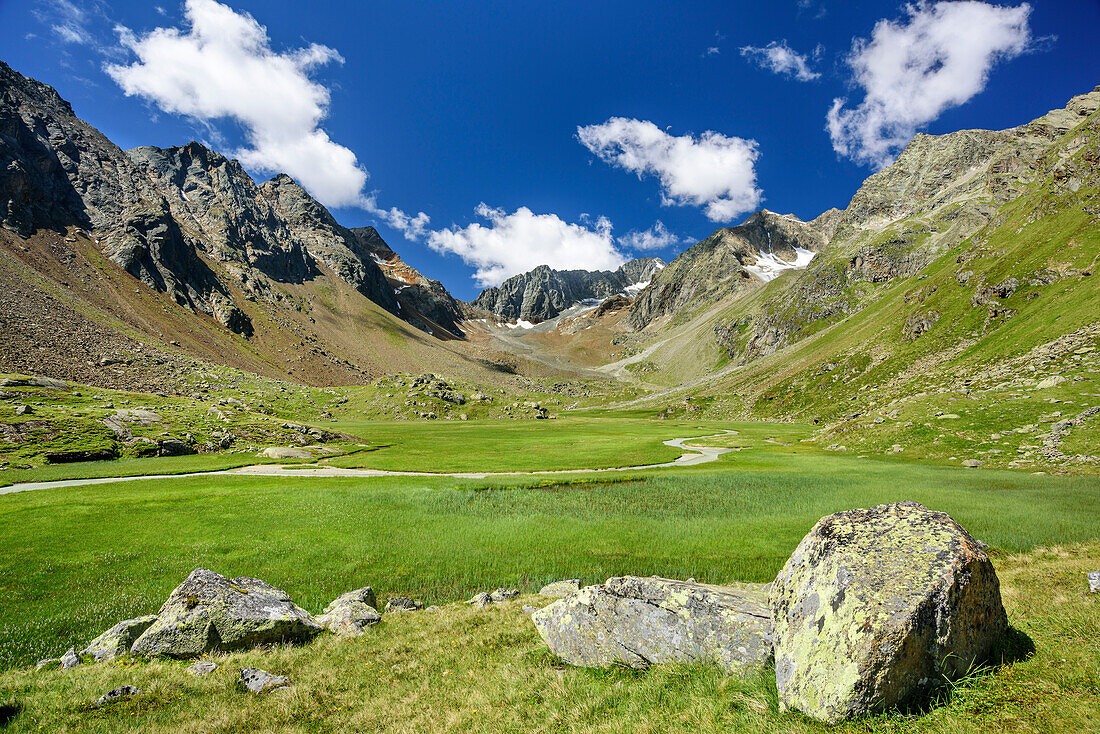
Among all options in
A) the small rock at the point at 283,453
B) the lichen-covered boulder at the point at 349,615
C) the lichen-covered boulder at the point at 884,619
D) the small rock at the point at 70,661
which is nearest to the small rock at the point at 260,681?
the lichen-covered boulder at the point at 349,615

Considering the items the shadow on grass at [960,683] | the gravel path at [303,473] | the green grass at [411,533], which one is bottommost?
the gravel path at [303,473]

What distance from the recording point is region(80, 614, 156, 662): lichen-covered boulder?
41.1 feet

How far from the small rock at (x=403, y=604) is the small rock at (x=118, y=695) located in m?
8.45

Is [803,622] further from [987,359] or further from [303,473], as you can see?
[987,359]

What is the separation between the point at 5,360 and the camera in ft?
325

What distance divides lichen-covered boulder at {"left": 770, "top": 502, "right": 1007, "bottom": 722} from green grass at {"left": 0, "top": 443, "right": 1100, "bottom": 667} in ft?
44.2

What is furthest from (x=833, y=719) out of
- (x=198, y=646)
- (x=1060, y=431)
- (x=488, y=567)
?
(x=1060, y=431)

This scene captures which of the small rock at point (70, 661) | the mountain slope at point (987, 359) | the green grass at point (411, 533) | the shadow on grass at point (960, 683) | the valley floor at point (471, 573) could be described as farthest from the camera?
the mountain slope at point (987, 359)

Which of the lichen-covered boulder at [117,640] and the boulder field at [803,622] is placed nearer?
the boulder field at [803,622]

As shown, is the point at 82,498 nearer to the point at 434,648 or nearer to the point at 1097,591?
the point at 434,648

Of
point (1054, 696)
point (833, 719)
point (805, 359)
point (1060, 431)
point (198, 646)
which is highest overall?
point (805, 359)

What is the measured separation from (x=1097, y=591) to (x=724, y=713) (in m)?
12.1

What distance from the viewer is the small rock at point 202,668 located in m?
11.4

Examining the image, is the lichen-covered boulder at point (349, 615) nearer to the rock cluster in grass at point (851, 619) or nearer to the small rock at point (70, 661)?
the small rock at point (70, 661)
